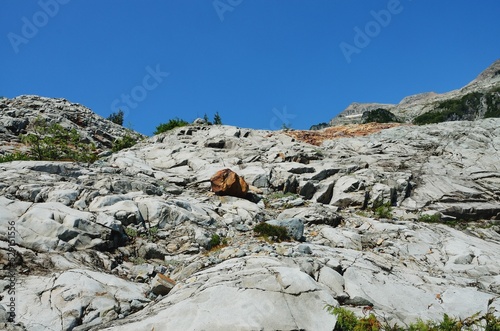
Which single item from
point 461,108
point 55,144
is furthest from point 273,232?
point 461,108

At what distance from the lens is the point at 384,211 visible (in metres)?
19.9

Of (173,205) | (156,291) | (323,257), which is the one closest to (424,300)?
(323,257)

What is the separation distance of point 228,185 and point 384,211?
9.27 metres

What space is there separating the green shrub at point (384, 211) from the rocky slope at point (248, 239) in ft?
1.08

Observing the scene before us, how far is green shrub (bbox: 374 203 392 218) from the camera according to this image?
19297 millimetres

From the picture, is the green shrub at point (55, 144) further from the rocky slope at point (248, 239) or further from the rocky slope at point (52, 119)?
the rocky slope at point (248, 239)

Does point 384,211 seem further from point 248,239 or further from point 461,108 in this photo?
point 461,108

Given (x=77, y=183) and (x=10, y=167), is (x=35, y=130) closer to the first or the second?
(x=10, y=167)

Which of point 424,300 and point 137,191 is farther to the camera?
point 137,191

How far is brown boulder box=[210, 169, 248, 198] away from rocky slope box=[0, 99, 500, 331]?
0.68 metres

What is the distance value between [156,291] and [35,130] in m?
30.5

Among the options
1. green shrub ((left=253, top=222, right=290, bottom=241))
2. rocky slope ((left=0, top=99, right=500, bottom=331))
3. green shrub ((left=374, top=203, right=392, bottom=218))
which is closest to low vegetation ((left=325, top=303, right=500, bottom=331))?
rocky slope ((left=0, top=99, right=500, bottom=331))

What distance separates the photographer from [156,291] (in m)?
10.0

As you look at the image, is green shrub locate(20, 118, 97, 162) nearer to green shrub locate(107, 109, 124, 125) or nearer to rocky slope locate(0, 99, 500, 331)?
rocky slope locate(0, 99, 500, 331)
